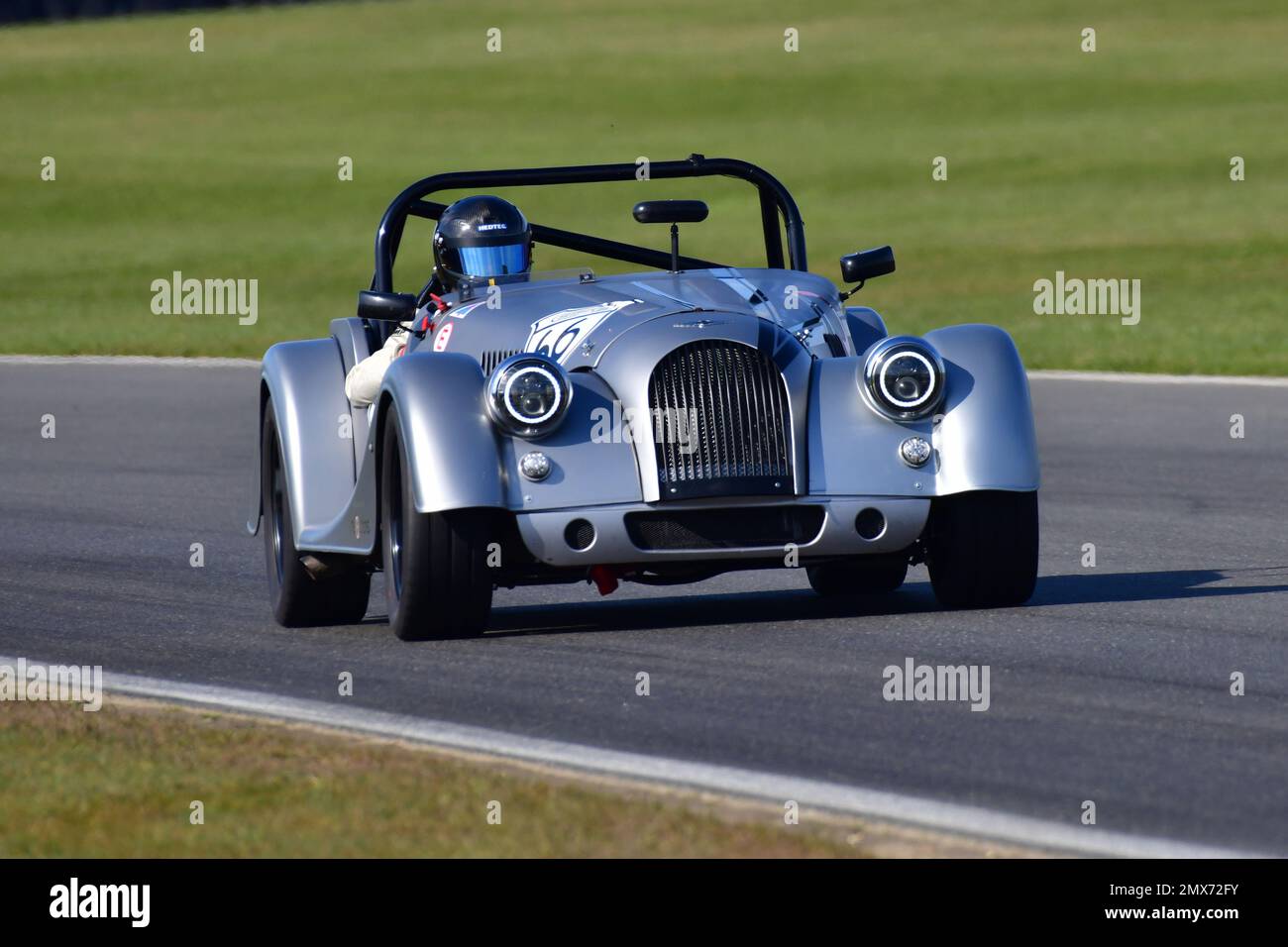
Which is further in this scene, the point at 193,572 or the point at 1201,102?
the point at 1201,102

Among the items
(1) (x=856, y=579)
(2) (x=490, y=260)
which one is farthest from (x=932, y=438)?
(2) (x=490, y=260)

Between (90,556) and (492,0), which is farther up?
(492,0)

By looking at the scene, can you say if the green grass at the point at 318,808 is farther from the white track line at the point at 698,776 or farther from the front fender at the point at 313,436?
the front fender at the point at 313,436

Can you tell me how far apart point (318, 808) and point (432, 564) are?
7.92 feet

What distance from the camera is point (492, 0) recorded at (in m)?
83.3

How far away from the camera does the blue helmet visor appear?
9562 mm

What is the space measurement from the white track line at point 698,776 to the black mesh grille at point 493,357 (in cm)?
175

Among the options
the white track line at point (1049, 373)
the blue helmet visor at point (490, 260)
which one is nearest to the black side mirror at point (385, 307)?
the blue helmet visor at point (490, 260)

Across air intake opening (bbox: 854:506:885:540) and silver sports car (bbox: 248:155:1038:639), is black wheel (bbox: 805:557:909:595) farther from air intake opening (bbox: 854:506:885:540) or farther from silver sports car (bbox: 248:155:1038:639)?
air intake opening (bbox: 854:506:885:540)

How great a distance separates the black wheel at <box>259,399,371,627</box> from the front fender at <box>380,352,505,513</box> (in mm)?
1107

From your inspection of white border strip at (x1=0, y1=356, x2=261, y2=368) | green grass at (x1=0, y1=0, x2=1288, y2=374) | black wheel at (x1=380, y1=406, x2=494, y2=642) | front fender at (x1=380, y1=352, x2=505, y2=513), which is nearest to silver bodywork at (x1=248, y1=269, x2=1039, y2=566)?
front fender at (x1=380, y1=352, x2=505, y2=513)
